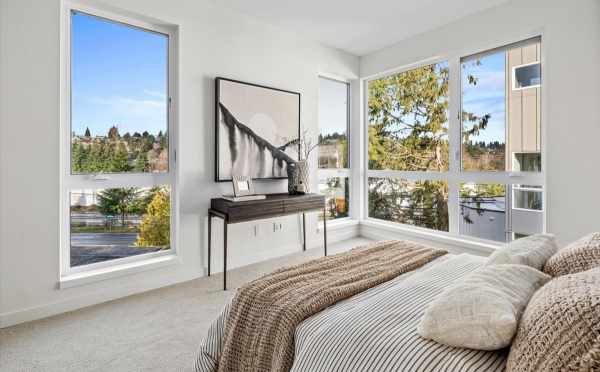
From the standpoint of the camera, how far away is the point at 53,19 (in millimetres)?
2400

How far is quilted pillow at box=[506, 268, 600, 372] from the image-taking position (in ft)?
2.13

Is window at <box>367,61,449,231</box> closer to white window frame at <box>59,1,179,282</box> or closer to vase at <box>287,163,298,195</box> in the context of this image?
vase at <box>287,163,298,195</box>

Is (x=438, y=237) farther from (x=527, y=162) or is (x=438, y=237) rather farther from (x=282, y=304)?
(x=282, y=304)

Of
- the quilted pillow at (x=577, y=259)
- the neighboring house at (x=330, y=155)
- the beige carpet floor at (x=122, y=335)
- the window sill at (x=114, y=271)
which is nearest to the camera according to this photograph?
the quilted pillow at (x=577, y=259)

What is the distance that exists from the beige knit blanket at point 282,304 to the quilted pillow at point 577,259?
64cm

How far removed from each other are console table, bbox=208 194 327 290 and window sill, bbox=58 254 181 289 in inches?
16.3

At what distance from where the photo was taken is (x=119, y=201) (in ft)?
9.36

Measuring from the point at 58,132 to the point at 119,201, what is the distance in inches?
27.8

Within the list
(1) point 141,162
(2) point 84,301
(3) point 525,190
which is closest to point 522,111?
(3) point 525,190

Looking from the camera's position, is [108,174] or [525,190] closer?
[108,174]

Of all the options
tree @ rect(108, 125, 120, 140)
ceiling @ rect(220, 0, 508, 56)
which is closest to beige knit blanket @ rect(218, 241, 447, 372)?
tree @ rect(108, 125, 120, 140)

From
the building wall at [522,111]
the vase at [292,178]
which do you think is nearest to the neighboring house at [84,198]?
the vase at [292,178]

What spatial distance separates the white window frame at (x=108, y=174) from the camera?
254 cm

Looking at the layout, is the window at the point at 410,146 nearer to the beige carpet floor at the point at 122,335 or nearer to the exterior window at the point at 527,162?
the exterior window at the point at 527,162
